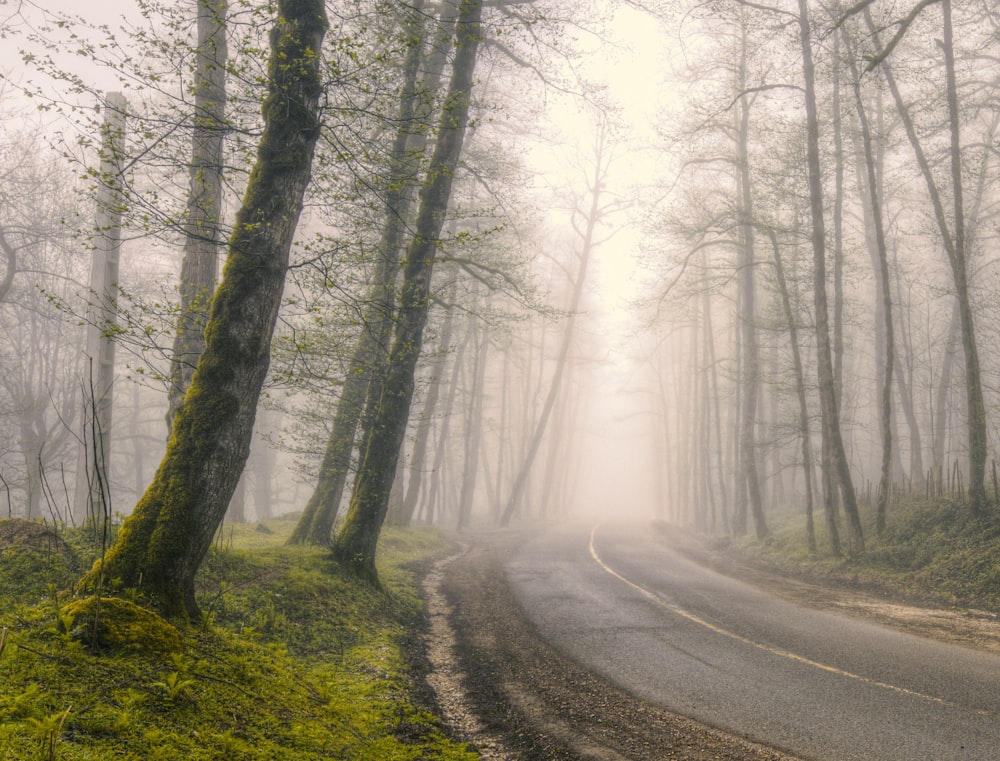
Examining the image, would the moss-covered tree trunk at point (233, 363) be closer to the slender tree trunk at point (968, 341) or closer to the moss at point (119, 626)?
the moss at point (119, 626)

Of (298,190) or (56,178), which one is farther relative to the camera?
(56,178)

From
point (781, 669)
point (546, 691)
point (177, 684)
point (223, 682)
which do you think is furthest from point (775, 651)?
point (177, 684)

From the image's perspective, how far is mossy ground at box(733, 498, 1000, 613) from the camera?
993 cm

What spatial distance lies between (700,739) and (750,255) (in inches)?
727

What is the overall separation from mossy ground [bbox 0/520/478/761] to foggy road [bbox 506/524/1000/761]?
233 centimetres

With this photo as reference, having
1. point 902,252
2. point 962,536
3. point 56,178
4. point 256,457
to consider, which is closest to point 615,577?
point 962,536

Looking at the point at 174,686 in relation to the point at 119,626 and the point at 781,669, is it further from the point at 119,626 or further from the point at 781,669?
the point at 781,669

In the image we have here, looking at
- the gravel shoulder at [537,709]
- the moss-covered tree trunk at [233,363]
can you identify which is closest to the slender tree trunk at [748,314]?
→ the gravel shoulder at [537,709]

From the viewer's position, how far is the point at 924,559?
1150 centimetres

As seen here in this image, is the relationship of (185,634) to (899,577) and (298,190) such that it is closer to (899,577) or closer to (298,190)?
(298,190)

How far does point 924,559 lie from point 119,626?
13.2m

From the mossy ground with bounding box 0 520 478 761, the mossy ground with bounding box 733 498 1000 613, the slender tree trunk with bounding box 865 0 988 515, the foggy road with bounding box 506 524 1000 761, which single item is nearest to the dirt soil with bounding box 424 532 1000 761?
the foggy road with bounding box 506 524 1000 761

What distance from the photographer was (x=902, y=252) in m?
32.2

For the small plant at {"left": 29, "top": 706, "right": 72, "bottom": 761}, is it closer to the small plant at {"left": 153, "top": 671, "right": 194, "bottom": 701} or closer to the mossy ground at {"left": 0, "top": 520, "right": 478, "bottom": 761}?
the mossy ground at {"left": 0, "top": 520, "right": 478, "bottom": 761}
